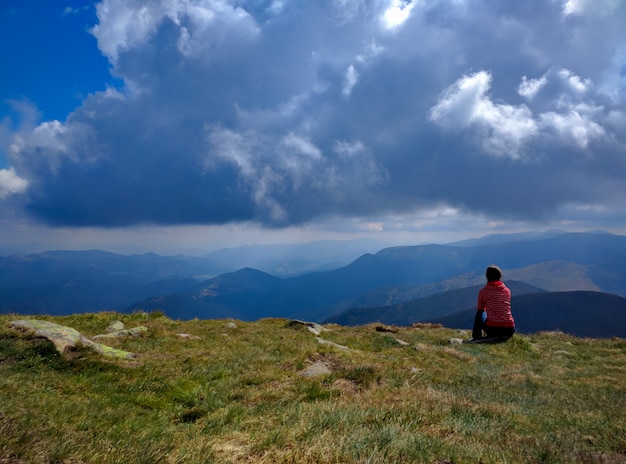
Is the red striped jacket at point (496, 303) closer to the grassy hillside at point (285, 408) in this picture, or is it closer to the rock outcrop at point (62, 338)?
the grassy hillside at point (285, 408)

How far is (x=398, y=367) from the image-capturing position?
36.1 feet

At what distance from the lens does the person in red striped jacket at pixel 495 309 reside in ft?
58.3

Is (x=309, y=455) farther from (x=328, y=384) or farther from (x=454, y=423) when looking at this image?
(x=328, y=384)

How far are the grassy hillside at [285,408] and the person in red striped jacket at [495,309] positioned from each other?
15.7 ft

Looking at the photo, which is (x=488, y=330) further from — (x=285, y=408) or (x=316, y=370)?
(x=285, y=408)

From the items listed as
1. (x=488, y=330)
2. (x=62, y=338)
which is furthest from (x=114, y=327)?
(x=488, y=330)

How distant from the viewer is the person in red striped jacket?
17766mm

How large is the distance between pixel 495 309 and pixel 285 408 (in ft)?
51.4

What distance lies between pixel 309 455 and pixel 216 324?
17.5 m

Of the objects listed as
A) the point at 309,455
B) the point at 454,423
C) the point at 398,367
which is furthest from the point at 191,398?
the point at 398,367

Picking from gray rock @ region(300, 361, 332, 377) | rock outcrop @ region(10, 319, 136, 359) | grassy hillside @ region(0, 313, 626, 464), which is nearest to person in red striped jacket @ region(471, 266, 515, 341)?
grassy hillside @ region(0, 313, 626, 464)

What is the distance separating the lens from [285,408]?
21.1ft

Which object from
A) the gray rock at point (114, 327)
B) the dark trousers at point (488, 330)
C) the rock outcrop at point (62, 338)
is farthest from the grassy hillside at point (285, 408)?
the dark trousers at point (488, 330)

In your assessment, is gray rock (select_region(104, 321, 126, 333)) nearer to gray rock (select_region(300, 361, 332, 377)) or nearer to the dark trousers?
gray rock (select_region(300, 361, 332, 377))
